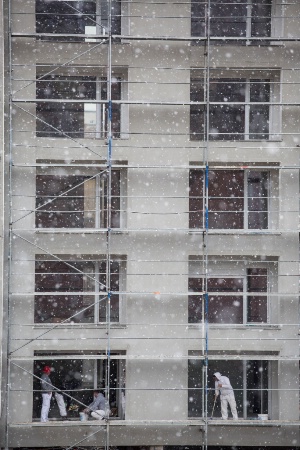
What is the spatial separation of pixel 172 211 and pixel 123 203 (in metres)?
0.84

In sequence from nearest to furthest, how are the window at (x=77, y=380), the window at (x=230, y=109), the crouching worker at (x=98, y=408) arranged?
1. the crouching worker at (x=98, y=408)
2. the window at (x=77, y=380)
3. the window at (x=230, y=109)

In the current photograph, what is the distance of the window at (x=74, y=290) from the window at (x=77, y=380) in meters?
0.62

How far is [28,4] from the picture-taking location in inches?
510

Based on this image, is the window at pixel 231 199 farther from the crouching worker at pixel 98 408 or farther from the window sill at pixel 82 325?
the crouching worker at pixel 98 408

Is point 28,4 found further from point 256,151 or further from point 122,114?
point 256,151

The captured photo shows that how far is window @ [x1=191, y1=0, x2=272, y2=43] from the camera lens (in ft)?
43.9

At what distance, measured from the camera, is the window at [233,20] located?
43.9ft

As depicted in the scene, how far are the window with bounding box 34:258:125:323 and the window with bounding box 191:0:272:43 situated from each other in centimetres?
414

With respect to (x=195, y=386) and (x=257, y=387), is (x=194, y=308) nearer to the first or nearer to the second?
(x=195, y=386)

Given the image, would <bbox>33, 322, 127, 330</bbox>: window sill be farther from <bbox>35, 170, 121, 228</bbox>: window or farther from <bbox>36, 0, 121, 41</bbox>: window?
<bbox>36, 0, 121, 41</bbox>: window

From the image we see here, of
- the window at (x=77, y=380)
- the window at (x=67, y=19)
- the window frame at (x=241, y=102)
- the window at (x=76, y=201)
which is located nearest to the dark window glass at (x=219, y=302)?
the window at (x=77, y=380)

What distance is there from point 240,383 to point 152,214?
318 cm

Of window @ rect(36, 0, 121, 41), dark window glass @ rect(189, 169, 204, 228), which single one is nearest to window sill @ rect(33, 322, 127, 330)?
dark window glass @ rect(189, 169, 204, 228)

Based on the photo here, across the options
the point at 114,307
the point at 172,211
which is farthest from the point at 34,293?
the point at 172,211
